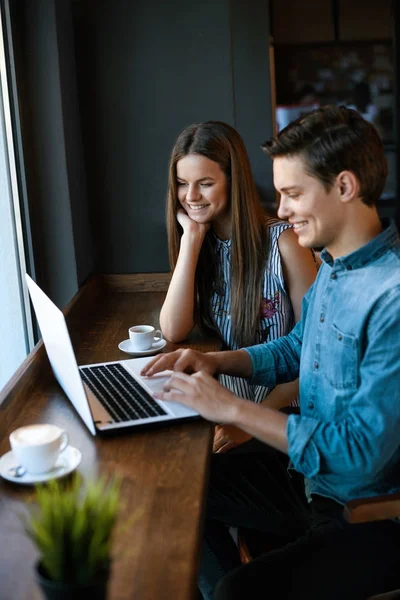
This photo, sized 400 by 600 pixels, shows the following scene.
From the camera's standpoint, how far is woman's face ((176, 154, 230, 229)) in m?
2.18

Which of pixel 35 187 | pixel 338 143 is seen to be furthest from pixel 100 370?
pixel 35 187

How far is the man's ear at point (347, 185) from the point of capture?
1.45 meters

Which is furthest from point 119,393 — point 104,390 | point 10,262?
point 10,262

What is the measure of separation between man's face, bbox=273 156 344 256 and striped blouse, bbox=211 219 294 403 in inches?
25.2

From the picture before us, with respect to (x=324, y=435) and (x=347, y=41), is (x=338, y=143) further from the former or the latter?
(x=347, y=41)

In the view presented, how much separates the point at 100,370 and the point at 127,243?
1.17m

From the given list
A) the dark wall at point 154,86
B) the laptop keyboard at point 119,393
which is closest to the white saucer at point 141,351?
the laptop keyboard at point 119,393

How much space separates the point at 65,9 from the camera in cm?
269

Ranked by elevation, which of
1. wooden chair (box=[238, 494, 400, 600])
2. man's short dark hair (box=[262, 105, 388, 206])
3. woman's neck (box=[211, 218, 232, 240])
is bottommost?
wooden chair (box=[238, 494, 400, 600])

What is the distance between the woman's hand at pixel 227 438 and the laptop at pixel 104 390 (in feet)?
0.94

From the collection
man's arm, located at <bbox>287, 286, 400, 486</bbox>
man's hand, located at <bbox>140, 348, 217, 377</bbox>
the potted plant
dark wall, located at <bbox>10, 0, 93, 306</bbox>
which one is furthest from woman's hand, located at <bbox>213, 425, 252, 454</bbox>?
the potted plant

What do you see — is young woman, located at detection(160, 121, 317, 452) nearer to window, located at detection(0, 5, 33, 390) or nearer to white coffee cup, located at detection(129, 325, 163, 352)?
white coffee cup, located at detection(129, 325, 163, 352)

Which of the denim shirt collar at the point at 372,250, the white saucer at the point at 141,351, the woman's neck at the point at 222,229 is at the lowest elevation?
the white saucer at the point at 141,351

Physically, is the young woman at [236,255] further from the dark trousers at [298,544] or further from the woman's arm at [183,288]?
the dark trousers at [298,544]
